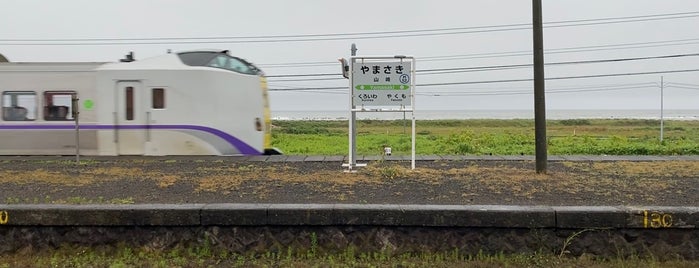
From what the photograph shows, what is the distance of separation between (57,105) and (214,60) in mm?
3806

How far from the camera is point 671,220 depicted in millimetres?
4613

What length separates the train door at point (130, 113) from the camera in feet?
40.2

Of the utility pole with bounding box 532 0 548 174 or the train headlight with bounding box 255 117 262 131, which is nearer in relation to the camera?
the utility pole with bounding box 532 0 548 174

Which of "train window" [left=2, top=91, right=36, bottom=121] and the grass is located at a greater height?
"train window" [left=2, top=91, right=36, bottom=121]

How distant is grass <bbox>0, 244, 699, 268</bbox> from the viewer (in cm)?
459

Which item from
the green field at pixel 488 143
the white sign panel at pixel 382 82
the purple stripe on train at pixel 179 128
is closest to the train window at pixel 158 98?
the purple stripe on train at pixel 179 128

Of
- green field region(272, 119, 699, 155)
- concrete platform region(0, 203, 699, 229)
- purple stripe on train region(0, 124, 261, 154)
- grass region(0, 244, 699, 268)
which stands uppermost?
purple stripe on train region(0, 124, 261, 154)

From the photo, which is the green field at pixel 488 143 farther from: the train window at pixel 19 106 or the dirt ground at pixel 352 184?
the train window at pixel 19 106

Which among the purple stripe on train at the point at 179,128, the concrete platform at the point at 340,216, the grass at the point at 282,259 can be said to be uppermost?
the purple stripe on train at the point at 179,128

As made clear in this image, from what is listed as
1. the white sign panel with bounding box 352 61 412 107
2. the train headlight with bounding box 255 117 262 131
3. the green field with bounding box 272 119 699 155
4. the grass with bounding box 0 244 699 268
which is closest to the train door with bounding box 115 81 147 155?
the train headlight with bounding box 255 117 262 131

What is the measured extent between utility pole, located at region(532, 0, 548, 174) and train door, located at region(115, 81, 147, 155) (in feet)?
28.4

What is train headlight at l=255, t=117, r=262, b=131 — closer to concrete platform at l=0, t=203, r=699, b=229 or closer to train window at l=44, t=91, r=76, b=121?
train window at l=44, t=91, r=76, b=121

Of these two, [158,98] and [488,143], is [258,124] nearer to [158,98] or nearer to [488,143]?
[158,98]

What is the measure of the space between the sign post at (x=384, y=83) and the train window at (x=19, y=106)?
27.0 feet
